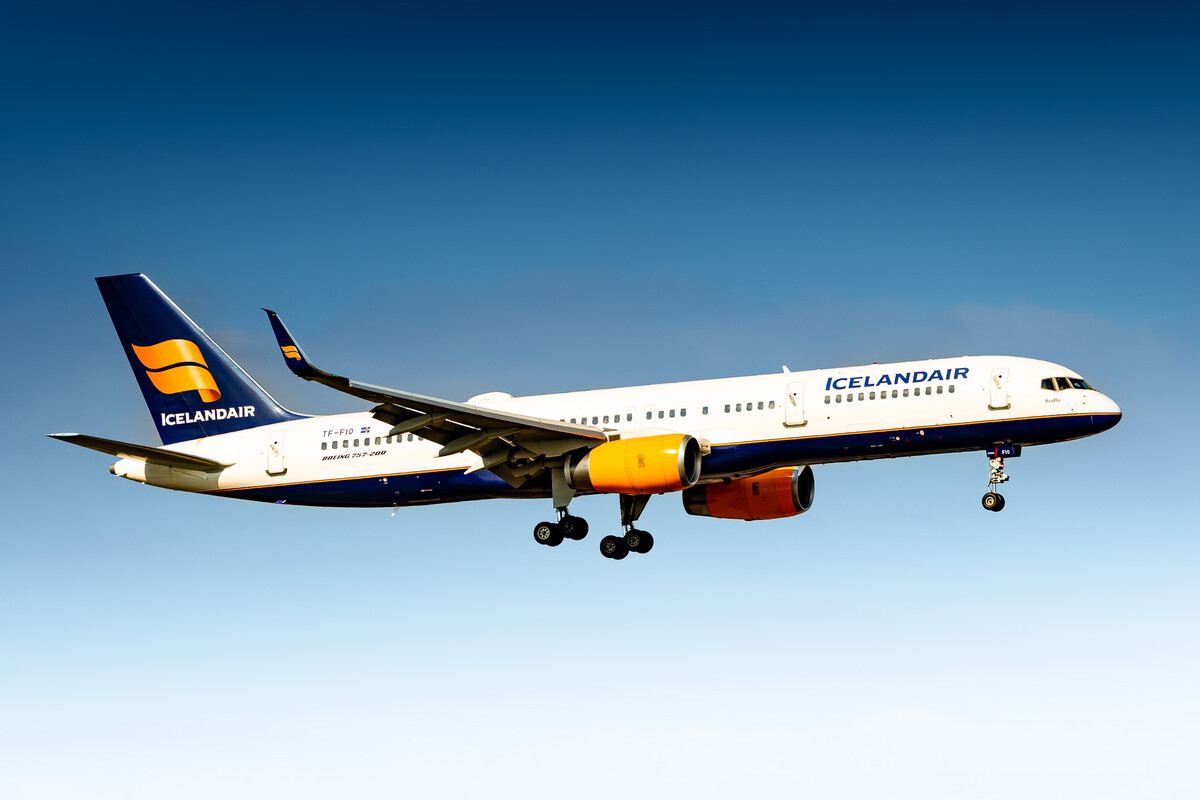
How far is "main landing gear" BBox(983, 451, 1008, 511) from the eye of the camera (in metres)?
44.2

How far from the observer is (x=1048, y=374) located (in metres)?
43.5

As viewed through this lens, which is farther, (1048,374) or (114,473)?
(114,473)

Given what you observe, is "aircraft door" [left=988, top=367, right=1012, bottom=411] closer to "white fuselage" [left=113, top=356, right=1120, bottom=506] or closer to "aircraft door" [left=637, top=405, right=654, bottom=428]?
"white fuselage" [left=113, top=356, right=1120, bottom=506]

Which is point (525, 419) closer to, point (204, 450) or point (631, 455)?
point (631, 455)

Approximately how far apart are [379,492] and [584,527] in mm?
7346

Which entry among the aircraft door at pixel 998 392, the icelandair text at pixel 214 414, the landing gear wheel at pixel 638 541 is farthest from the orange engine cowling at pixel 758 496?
the icelandair text at pixel 214 414

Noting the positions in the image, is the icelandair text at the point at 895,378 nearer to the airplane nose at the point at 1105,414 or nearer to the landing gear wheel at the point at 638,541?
the airplane nose at the point at 1105,414

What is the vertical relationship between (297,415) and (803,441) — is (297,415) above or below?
above

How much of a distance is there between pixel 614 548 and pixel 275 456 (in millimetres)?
12650

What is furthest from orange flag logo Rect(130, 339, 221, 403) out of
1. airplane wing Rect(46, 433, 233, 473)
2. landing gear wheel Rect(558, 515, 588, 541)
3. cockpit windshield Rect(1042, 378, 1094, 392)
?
cockpit windshield Rect(1042, 378, 1094, 392)

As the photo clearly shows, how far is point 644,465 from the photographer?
1742 inches

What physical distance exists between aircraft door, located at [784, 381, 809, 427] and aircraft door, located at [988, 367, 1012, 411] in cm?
558

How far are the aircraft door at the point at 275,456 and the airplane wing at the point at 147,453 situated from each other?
1.56 meters

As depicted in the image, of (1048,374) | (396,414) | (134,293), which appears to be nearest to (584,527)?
(396,414)
